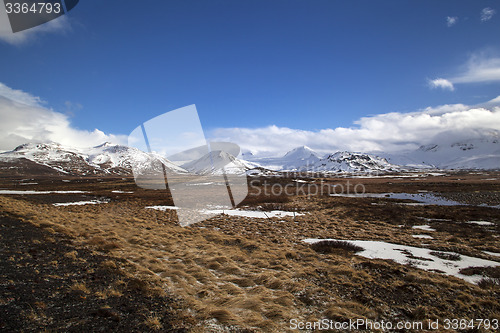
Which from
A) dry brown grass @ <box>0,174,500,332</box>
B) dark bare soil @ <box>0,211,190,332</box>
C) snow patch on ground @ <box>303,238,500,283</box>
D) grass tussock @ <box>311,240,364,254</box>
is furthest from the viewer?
grass tussock @ <box>311,240,364,254</box>

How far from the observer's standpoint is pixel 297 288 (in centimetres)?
725

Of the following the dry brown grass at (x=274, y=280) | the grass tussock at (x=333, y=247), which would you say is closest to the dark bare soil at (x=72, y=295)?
the dry brown grass at (x=274, y=280)

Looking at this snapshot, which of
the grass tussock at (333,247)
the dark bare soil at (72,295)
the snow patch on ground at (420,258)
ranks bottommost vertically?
the snow patch on ground at (420,258)

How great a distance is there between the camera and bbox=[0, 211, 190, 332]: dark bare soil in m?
4.61

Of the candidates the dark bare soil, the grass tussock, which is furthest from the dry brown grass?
the grass tussock

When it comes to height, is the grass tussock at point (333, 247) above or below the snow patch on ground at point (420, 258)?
above

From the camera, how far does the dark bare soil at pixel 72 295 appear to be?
4609mm

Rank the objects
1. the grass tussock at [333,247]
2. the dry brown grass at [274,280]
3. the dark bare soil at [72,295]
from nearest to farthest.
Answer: the dark bare soil at [72,295]
the dry brown grass at [274,280]
the grass tussock at [333,247]

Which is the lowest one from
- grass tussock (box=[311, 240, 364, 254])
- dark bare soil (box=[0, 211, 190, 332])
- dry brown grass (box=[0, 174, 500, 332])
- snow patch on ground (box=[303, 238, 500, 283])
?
snow patch on ground (box=[303, 238, 500, 283])

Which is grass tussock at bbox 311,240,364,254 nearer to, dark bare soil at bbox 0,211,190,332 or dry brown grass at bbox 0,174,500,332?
dry brown grass at bbox 0,174,500,332

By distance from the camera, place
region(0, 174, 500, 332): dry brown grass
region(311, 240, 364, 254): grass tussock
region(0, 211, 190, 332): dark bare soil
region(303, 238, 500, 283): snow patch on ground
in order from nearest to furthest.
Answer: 1. region(0, 211, 190, 332): dark bare soil
2. region(0, 174, 500, 332): dry brown grass
3. region(303, 238, 500, 283): snow patch on ground
4. region(311, 240, 364, 254): grass tussock

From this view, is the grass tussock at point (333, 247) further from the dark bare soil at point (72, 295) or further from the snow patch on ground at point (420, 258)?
the dark bare soil at point (72, 295)

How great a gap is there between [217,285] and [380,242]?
1143 cm

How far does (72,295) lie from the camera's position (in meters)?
5.67
